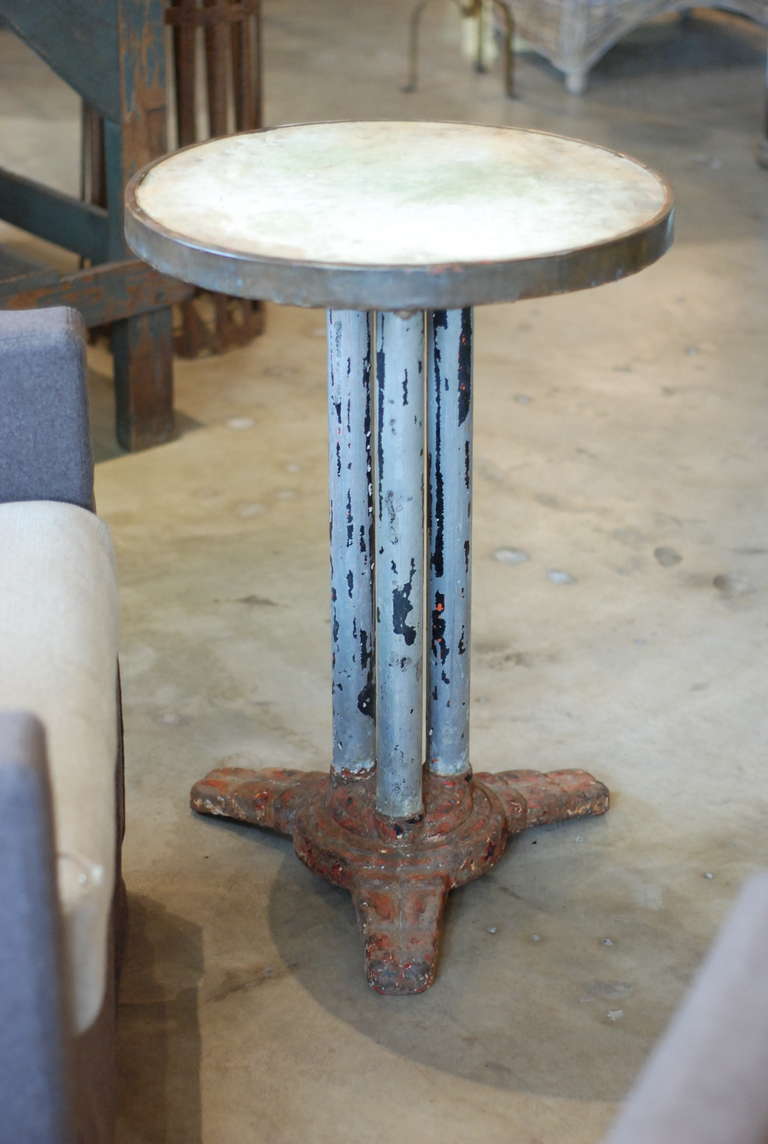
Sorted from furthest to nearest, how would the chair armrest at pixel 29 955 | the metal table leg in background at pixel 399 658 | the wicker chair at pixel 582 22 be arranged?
the wicker chair at pixel 582 22 → the metal table leg in background at pixel 399 658 → the chair armrest at pixel 29 955

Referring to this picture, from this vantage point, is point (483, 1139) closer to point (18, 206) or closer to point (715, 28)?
point (18, 206)

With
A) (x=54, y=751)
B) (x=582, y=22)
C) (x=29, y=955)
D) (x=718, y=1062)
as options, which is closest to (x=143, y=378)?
(x=54, y=751)

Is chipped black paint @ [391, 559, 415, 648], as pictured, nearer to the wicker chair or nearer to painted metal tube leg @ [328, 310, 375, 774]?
painted metal tube leg @ [328, 310, 375, 774]

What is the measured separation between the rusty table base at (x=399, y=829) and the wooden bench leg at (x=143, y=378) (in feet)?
4.18

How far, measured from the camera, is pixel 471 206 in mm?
1622

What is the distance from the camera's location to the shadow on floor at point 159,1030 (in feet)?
5.20

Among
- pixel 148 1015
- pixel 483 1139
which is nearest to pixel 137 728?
pixel 148 1015

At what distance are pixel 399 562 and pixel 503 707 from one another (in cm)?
68

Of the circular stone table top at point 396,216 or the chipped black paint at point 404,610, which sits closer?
the circular stone table top at point 396,216

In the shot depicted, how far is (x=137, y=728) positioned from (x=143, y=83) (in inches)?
53.2

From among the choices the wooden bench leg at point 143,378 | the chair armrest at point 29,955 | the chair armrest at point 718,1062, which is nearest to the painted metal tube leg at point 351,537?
the chair armrest at point 29,955

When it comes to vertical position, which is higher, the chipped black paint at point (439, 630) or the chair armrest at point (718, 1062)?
the chair armrest at point (718, 1062)

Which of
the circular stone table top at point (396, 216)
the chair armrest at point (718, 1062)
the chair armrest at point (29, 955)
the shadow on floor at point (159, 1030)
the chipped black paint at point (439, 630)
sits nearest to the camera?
the chair armrest at point (718, 1062)

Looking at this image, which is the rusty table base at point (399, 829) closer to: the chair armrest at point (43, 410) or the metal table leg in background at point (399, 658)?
the metal table leg in background at point (399, 658)
